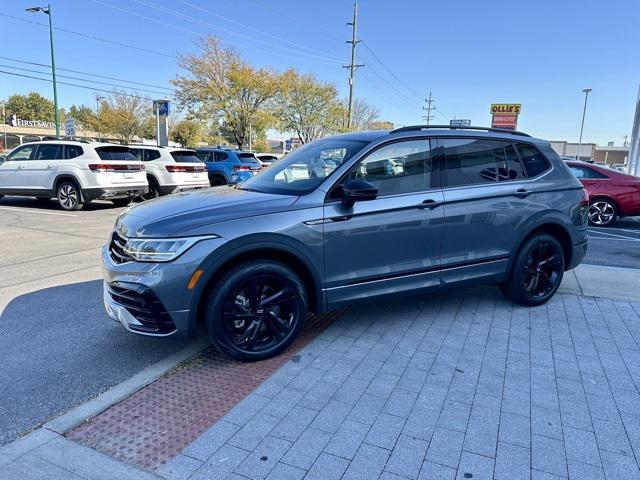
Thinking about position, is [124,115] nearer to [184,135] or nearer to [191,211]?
[184,135]

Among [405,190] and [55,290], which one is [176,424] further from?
[55,290]

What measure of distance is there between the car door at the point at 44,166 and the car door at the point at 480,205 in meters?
11.0

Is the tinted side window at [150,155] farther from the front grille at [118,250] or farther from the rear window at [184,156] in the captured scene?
the front grille at [118,250]

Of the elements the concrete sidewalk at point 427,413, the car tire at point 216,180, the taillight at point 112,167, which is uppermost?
the taillight at point 112,167

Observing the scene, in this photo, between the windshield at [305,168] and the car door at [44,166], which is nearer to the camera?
the windshield at [305,168]

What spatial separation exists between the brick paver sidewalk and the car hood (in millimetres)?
1225

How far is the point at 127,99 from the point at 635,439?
2088 inches

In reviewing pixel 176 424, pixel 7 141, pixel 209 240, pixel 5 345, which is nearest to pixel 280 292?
pixel 209 240

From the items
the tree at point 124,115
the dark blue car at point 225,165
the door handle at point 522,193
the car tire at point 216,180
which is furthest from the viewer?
the tree at point 124,115

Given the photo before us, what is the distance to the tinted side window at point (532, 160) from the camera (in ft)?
15.3

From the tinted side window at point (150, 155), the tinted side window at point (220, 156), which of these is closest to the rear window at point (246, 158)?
the tinted side window at point (220, 156)

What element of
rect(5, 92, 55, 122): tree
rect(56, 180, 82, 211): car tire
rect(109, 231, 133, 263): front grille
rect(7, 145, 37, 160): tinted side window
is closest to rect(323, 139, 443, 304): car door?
rect(109, 231, 133, 263): front grille

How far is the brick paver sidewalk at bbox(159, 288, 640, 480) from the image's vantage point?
2.33 metres

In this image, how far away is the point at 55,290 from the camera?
16.6 feet
